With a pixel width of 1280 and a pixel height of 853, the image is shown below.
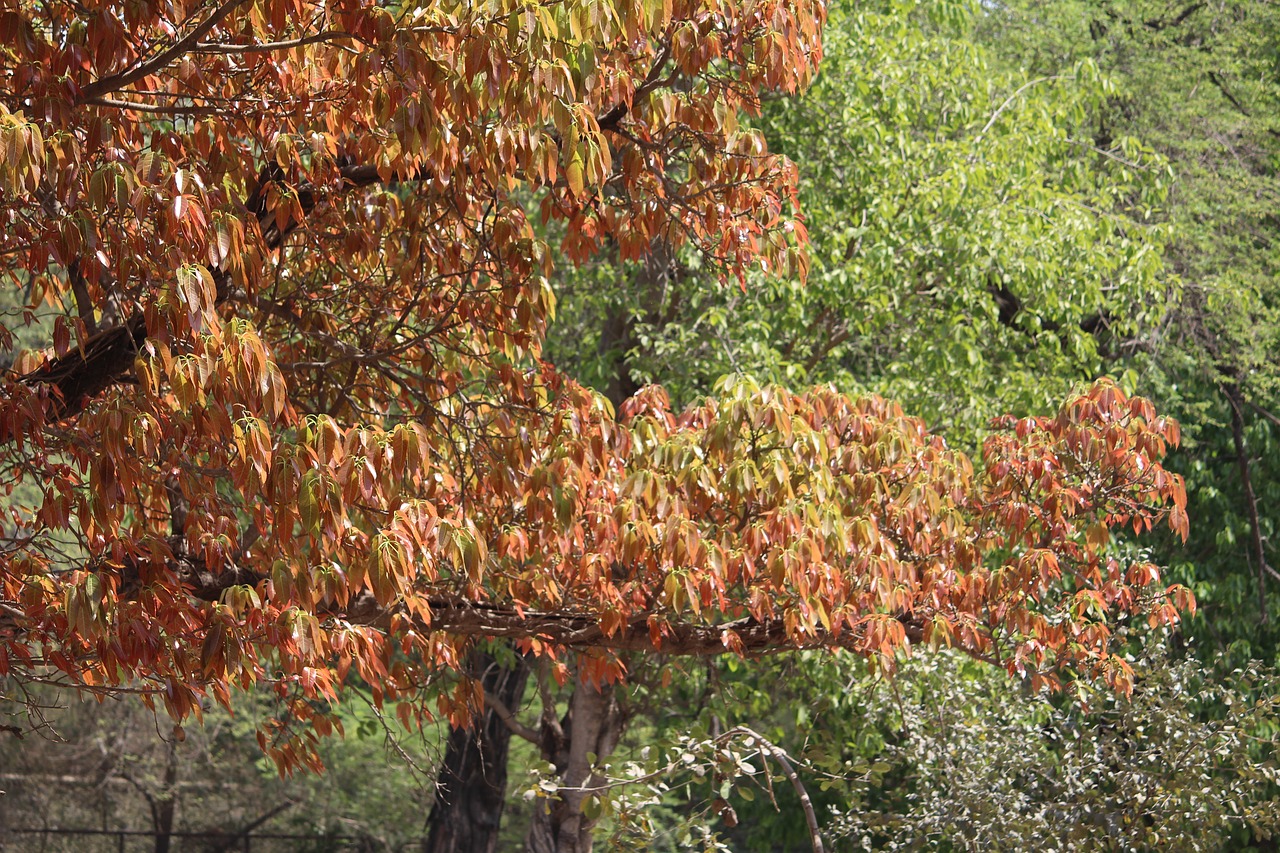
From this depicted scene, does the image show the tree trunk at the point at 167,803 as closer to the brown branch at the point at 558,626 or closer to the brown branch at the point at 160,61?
the brown branch at the point at 558,626

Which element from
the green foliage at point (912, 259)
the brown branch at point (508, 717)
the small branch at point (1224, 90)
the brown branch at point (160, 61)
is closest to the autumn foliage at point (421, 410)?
the brown branch at point (160, 61)

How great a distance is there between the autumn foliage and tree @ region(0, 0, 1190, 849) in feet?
0.06

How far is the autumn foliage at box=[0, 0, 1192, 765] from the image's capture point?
12.2 feet

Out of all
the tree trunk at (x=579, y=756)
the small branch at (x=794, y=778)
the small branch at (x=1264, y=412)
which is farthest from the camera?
the small branch at (x=1264, y=412)

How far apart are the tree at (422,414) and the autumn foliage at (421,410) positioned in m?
0.02

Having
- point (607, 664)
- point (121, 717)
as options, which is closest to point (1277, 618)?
point (607, 664)


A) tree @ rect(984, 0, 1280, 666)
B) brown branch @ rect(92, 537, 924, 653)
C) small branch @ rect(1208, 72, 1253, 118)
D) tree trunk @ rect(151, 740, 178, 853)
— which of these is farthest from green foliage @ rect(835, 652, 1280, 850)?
tree trunk @ rect(151, 740, 178, 853)

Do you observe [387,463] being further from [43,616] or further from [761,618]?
[761,618]

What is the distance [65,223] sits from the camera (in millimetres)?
3648

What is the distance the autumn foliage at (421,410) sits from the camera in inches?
146

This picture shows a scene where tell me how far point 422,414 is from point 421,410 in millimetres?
41

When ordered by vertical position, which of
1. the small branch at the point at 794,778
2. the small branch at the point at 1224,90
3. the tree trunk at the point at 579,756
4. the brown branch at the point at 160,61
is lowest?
the tree trunk at the point at 579,756

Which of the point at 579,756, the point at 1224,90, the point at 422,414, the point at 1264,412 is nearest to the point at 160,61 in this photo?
the point at 422,414

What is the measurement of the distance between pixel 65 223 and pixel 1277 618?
10.5 metres
